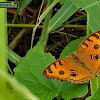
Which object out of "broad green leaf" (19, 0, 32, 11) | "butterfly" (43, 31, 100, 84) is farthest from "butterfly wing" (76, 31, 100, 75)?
"broad green leaf" (19, 0, 32, 11)

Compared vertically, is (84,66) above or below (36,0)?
below

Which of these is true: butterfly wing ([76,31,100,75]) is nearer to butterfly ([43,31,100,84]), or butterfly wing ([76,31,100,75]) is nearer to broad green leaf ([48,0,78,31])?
butterfly ([43,31,100,84])

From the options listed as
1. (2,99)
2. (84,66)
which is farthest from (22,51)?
(2,99)

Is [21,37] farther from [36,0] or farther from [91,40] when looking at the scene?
[91,40]

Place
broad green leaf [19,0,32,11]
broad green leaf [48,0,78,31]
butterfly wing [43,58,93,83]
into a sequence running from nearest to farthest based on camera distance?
butterfly wing [43,58,93,83] < broad green leaf [48,0,78,31] < broad green leaf [19,0,32,11]

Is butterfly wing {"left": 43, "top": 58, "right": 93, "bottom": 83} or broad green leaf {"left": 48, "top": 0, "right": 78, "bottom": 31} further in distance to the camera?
broad green leaf {"left": 48, "top": 0, "right": 78, "bottom": 31}

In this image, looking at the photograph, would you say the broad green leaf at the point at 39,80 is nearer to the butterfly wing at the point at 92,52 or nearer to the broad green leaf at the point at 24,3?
the butterfly wing at the point at 92,52

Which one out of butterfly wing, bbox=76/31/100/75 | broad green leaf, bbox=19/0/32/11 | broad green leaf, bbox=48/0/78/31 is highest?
broad green leaf, bbox=19/0/32/11
